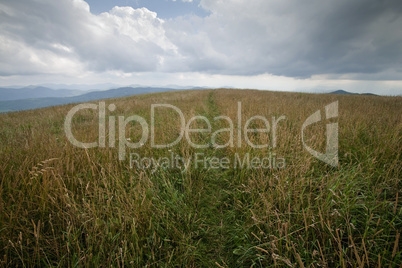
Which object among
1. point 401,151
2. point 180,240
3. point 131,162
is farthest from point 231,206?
point 401,151

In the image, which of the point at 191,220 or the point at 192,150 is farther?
the point at 192,150

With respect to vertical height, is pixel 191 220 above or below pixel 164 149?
below

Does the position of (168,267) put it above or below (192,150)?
below

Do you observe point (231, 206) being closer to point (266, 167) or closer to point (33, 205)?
point (266, 167)

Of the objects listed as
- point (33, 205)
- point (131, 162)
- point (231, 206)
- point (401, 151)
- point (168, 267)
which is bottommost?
point (168, 267)

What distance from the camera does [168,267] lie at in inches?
61.7

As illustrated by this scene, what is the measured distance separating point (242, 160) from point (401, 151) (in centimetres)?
280

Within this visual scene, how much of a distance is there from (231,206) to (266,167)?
1.02m

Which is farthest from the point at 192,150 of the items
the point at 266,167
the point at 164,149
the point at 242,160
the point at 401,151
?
the point at 401,151

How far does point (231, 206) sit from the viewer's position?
233cm

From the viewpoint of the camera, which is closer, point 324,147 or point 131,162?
point 131,162

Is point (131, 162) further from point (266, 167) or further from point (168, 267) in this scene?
point (266, 167)


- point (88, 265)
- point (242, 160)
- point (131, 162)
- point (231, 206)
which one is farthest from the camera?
point (242, 160)

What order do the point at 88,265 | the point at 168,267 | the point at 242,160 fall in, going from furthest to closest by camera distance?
the point at 242,160 → the point at 168,267 → the point at 88,265
